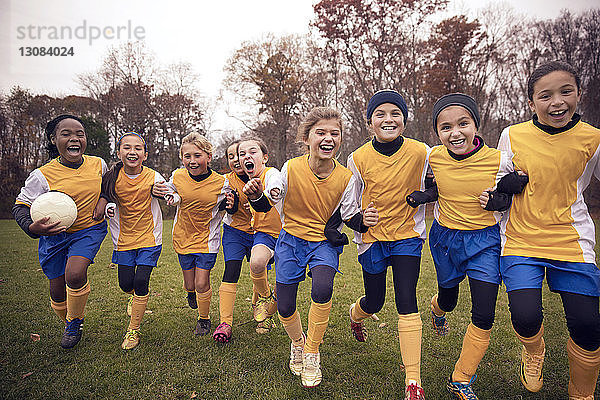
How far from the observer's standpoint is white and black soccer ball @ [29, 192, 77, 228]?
3.62 m

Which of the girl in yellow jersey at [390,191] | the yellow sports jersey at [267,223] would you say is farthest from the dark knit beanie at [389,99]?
the yellow sports jersey at [267,223]

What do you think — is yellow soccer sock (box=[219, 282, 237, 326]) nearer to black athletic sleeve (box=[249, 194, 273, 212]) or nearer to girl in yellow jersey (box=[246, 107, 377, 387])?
girl in yellow jersey (box=[246, 107, 377, 387])

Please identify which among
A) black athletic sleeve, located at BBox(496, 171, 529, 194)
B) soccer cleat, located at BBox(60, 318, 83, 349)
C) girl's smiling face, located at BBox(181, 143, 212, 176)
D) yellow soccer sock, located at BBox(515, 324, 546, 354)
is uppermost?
girl's smiling face, located at BBox(181, 143, 212, 176)

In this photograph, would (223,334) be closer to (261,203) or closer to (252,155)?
(261,203)

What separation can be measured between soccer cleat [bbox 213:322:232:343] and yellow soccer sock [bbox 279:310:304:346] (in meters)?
0.86

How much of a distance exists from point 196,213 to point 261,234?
961mm

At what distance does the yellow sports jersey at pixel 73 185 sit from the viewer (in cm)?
400

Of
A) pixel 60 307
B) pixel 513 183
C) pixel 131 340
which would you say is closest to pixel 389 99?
pixel 513 183

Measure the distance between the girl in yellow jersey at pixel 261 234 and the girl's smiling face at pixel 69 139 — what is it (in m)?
1.88

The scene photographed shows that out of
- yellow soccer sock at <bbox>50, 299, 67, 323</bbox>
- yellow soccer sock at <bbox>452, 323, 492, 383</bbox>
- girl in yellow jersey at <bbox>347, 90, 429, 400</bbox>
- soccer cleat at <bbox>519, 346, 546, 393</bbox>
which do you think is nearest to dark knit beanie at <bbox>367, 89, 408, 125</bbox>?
girl in yellow jersey at <bbox>347, 90, 429, 400</bbox>

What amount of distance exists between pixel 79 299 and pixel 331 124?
3.44 meters

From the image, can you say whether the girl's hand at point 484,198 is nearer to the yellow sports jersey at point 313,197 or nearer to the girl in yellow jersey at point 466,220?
the girl in yellow jersey at point 466,220

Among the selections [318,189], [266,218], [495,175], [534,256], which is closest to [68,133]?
[266,218]

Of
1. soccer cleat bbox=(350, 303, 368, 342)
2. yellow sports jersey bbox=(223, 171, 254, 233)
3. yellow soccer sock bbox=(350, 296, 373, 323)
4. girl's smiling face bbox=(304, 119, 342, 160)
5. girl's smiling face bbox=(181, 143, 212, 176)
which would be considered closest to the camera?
girl's smiling face bbox=(304, 119, 342, 160)
